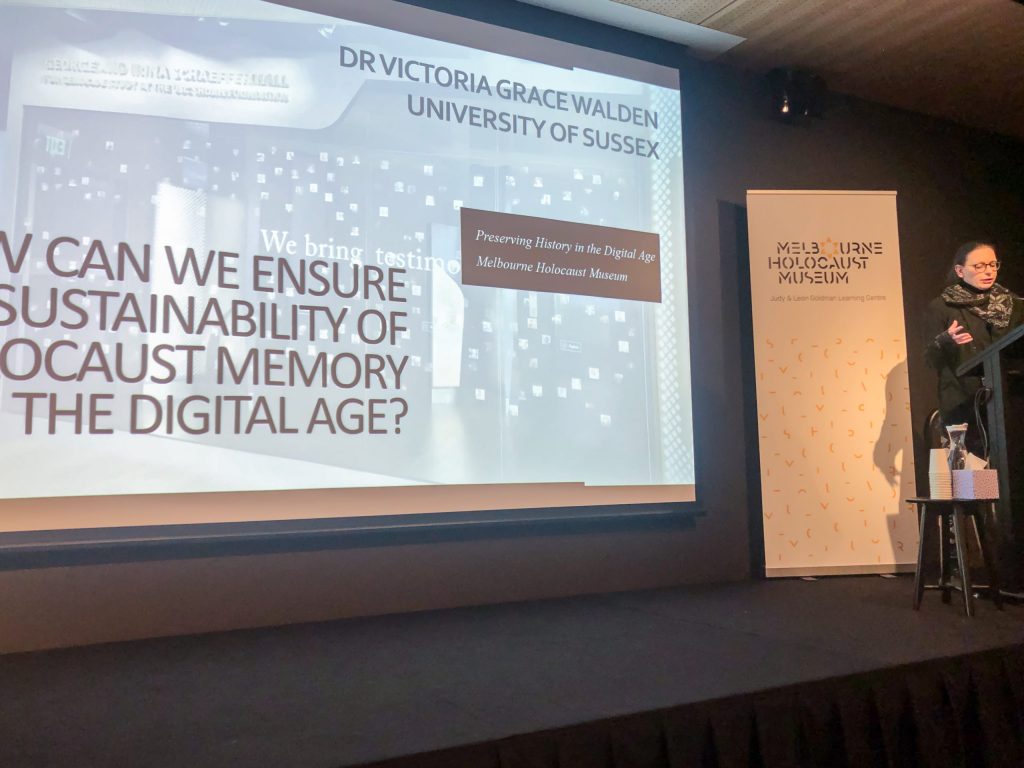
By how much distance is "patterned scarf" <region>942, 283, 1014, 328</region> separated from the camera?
3.21m

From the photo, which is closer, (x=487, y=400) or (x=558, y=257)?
(x=487, y=400)

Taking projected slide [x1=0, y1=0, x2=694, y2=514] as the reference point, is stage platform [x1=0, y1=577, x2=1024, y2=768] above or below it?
below

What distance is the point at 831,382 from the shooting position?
147 inches

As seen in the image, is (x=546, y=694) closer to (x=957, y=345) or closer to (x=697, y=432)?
(x=697, y=432)

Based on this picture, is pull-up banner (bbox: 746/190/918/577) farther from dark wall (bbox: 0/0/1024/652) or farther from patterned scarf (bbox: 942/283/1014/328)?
patterned scarf (bbox: 942/283/1014/328)

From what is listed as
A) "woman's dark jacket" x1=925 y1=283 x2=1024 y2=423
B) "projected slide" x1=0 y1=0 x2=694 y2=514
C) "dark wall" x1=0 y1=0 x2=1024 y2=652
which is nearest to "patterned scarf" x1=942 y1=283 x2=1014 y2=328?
"woman's dark jacket" x1=925 y1=283 x2=1024 y2=423

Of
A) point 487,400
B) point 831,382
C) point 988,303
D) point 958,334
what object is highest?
point 988,303

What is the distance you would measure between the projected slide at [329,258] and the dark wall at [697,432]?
0.86ft

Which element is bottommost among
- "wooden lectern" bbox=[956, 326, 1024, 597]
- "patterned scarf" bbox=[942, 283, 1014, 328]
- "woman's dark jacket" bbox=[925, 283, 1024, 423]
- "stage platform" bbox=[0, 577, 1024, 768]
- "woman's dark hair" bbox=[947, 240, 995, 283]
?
"stage platform" bbox=[0, 577, 1024, 768]

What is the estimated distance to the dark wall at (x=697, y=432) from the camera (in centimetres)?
263

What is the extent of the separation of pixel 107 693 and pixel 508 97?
8.50ft

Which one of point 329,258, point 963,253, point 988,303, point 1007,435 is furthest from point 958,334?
point 329,258

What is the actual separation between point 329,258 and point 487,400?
806 millimetres

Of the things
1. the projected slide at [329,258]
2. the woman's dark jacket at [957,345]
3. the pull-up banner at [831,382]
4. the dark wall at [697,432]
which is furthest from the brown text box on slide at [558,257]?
the woman's dark jacket at [957,345]
